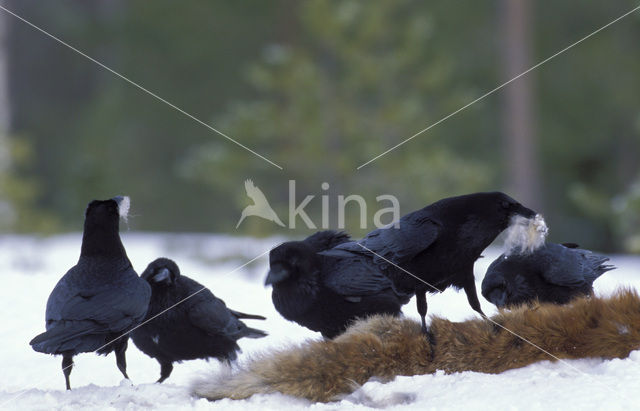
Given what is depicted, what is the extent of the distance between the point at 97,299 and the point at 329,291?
1.26 meters

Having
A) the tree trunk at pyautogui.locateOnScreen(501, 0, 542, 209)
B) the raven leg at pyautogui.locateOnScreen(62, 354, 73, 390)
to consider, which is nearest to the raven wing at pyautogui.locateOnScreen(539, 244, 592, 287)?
the raven leg at pyautogui.locateOnScreen(62, 354, 73, 390)

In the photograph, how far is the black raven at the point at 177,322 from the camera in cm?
Answer: 392

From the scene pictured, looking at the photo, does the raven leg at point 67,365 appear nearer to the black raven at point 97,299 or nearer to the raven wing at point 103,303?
the black raven at point 97,299

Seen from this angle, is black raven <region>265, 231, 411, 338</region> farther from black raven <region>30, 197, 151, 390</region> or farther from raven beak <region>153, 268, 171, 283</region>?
black raven <region>30, 197, 151, 390</region>


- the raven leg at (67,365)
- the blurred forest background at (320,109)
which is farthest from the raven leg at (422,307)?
the blurred forest background at (320,109)

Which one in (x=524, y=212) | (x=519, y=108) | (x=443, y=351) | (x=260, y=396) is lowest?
(x=260, y=396)

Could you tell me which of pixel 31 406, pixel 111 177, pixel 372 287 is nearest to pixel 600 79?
pixel 111 177

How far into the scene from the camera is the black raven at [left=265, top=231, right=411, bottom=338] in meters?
4.19

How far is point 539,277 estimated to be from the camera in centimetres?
414

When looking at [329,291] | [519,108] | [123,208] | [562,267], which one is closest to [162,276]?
[123,208]

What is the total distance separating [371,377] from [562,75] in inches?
510

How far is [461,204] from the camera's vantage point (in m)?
3.87

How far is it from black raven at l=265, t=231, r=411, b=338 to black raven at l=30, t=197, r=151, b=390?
0.83 m

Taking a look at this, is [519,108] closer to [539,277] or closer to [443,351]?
[539,277]
